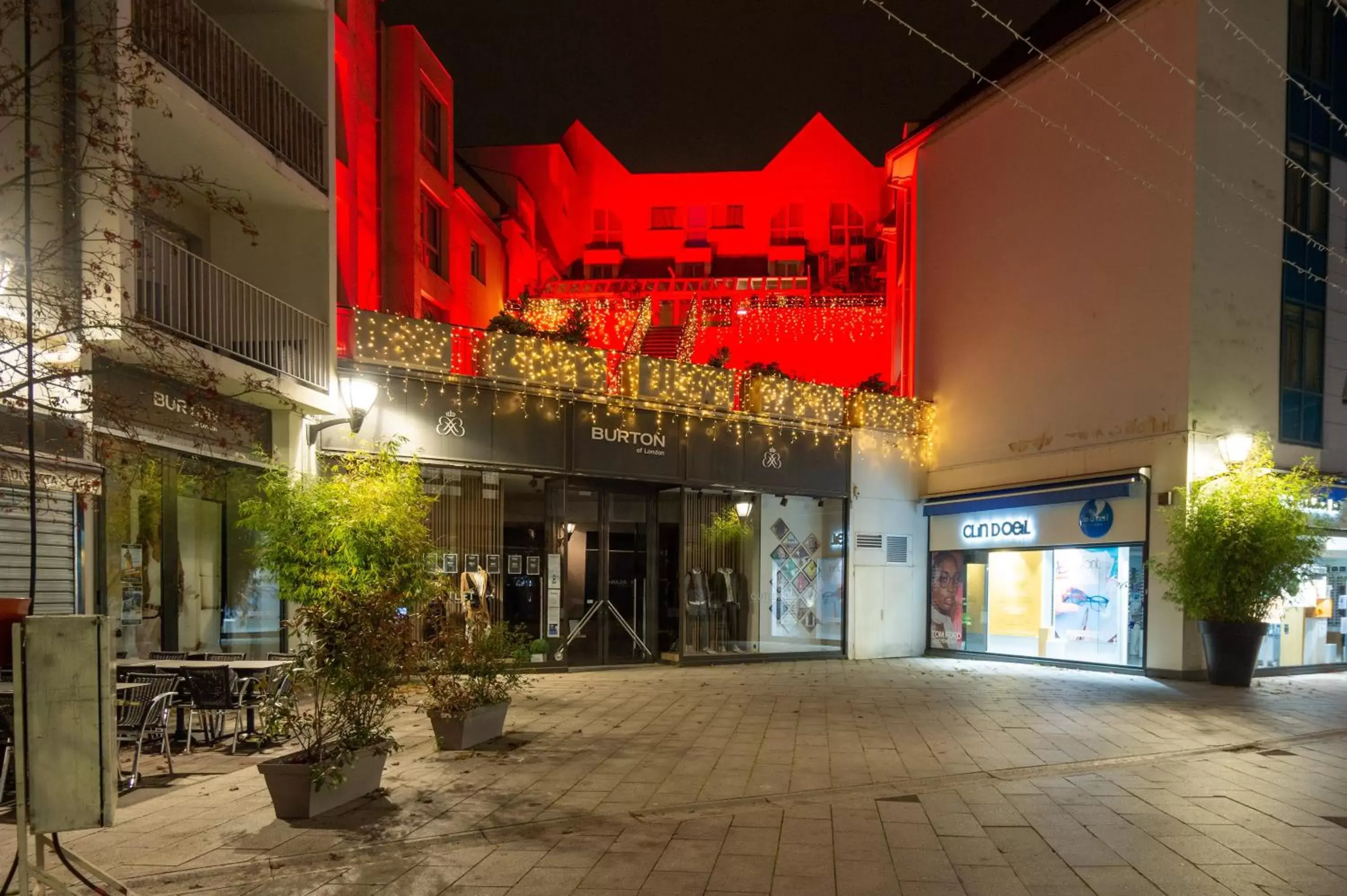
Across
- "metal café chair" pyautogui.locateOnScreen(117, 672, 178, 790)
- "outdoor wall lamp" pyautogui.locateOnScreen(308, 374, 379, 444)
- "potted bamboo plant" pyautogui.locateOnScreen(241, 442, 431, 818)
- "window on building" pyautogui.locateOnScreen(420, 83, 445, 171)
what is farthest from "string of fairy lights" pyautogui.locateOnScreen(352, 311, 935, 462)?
"window on building" pyautogui.locateOnScreen(420, 83, 445, 171)

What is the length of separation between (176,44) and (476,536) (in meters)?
7.74

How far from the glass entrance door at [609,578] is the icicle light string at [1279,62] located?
1203cm

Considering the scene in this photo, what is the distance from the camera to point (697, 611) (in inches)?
679

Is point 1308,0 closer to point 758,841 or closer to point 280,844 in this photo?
point 758,841

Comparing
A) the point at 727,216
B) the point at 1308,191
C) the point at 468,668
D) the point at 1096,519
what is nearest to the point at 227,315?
the point at 468,668

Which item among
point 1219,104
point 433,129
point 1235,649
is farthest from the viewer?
point 433,129

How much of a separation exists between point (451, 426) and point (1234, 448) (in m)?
12.2

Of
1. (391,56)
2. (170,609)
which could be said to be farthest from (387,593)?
(391,56)

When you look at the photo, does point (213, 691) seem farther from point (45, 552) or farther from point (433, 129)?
point (433, 129)

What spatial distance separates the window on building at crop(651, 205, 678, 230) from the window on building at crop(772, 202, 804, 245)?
3.60m

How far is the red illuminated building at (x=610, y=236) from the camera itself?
21188 mm

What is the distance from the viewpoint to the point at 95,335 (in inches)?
344

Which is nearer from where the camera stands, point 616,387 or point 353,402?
point 353,402

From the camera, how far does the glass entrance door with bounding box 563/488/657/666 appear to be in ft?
53.2
